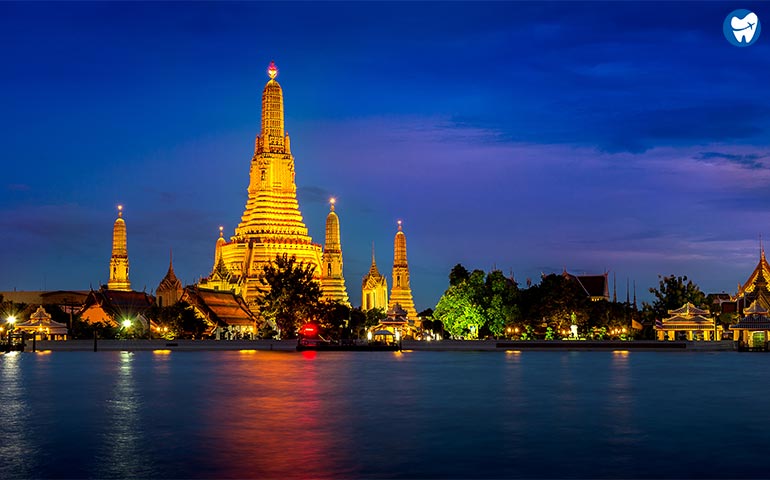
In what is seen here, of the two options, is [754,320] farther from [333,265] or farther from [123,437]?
[123,437]

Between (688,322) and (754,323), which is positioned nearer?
(754,323)

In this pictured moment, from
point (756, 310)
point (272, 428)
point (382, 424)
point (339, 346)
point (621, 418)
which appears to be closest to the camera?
point (272, 428)

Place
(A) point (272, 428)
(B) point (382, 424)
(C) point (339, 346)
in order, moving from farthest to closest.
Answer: (C) point (339, 346) < (B) point (382, 424) < (A) point (272, 428)

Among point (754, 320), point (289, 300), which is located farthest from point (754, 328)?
point (289, 300)

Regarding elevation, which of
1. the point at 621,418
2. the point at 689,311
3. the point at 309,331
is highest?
the point at 689,311

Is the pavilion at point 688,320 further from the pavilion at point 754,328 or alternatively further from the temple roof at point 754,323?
the temple roof at point 754,323

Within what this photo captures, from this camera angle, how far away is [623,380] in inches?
1665

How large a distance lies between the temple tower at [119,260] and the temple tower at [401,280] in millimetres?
28827

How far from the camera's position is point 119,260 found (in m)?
108

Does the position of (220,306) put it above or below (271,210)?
below

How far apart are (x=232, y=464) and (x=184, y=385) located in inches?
767

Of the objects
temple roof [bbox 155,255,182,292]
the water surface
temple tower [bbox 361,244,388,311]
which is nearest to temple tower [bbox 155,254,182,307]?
temple roof [bbox 155,255,182,292]

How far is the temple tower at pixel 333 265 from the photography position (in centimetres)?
9750

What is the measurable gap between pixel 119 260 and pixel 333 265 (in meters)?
24.3
